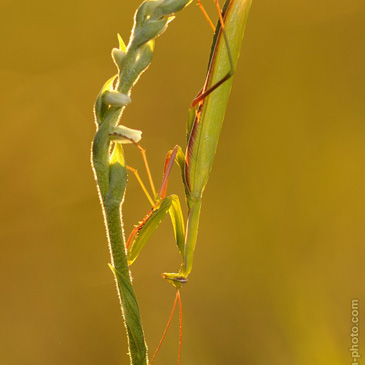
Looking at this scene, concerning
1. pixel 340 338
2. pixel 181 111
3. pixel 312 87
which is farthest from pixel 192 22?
pixel 340 338

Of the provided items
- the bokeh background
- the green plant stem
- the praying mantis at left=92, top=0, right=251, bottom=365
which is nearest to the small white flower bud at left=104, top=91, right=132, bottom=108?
the praying mantis at left=92, top=0, right=251, bottom=365

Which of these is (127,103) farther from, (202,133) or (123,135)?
(202,133)

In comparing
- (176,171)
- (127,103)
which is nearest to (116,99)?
(127,103)

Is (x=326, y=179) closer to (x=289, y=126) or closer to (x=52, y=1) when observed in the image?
(x=289, y=126)

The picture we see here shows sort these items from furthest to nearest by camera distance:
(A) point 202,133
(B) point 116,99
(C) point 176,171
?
1. (C) point 176,171
2. (A) point 202,133
3. (B) point 116,99

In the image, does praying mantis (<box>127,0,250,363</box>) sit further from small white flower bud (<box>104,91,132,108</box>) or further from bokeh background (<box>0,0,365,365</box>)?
bokeh background (<box>0,0,365,365</box>)
